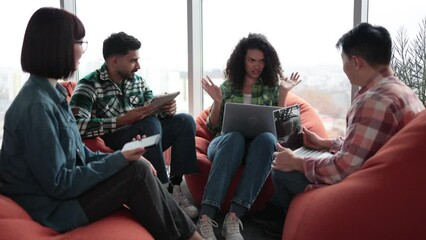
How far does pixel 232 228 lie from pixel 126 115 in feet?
2.91

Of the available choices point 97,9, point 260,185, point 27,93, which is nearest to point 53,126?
point 27,93

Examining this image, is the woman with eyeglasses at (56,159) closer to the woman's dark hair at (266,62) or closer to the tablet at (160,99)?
the tablet at (160,99)

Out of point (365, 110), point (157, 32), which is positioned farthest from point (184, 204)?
point (157, 32)

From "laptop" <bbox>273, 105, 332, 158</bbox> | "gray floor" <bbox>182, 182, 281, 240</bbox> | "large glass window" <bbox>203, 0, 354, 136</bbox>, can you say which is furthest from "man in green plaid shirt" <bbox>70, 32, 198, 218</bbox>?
"large glass window" <bbox>203, 0, 354, 136</bbox>

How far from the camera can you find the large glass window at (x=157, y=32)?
3.81m

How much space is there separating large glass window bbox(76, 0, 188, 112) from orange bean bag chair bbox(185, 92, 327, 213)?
89 cm

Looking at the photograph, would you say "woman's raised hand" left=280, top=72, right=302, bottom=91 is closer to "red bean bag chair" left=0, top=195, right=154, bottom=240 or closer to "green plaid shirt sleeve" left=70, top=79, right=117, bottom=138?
"green plaid shirt sleeve" left=70, top=79, right=117, bottom=138

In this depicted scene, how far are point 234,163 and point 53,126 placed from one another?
1.11 meters

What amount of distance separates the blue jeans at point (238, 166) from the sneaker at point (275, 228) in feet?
0.59

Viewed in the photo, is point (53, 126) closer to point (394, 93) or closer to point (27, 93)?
point (27, 93)

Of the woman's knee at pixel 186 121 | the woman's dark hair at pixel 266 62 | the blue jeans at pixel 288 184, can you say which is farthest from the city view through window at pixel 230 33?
the blue jeans at pixel 288 184

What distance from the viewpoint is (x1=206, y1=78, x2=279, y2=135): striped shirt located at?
276cm

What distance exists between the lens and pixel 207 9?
3.76 m

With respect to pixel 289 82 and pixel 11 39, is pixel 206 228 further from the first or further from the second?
pixel 11 39
